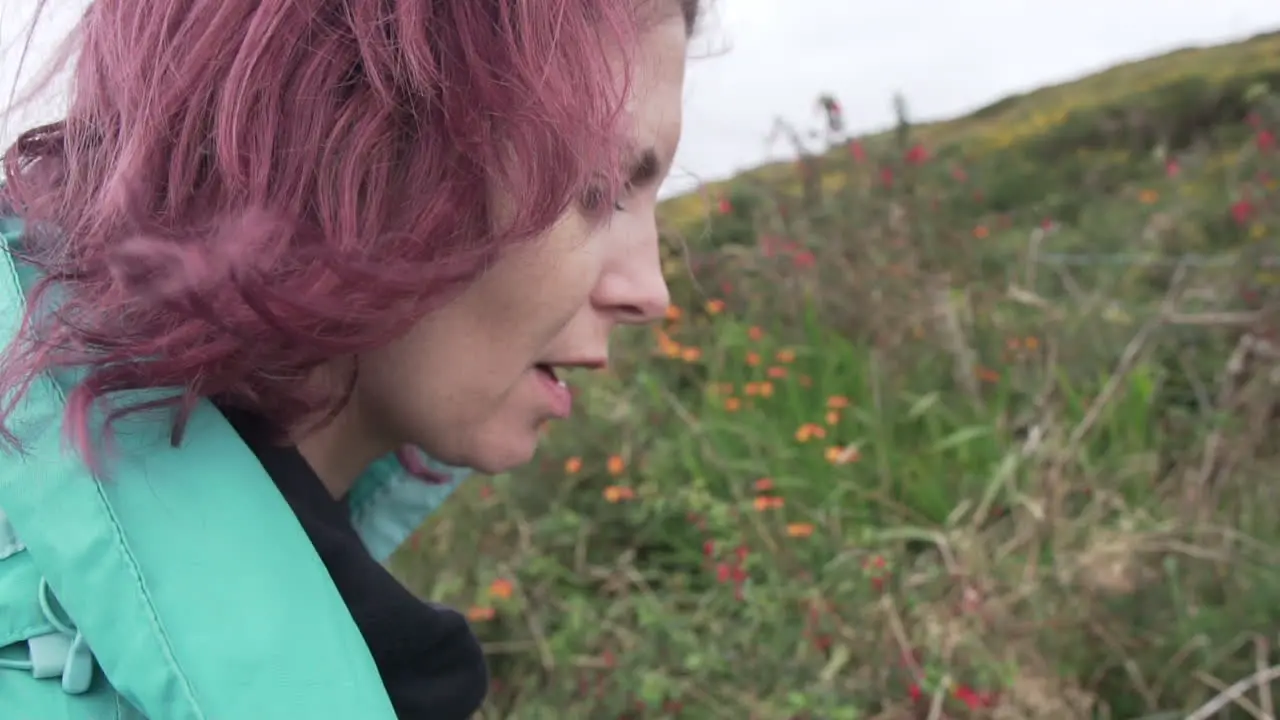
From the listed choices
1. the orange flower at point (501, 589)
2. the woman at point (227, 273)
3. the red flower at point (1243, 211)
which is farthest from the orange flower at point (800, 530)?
the red flower at point (1243, 211)

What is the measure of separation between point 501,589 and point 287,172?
1510mm

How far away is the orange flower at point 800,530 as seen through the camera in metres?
2.09

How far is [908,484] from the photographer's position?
2.30 meters

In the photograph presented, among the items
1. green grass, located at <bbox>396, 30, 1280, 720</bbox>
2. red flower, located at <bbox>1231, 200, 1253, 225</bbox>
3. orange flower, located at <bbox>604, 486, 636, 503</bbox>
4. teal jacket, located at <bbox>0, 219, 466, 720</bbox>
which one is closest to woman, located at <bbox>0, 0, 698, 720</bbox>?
teal jacket, located at <bbox>0, 219, 466, 720</bbox>

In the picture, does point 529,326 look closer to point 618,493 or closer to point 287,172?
point 287,172

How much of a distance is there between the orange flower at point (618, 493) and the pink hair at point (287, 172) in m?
1.57

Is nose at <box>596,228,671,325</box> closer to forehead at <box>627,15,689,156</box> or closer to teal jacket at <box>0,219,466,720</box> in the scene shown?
forehead at <box>627,15,689,156</box>

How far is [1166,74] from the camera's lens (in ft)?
16.1

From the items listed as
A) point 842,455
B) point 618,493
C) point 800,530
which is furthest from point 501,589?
point 842,455

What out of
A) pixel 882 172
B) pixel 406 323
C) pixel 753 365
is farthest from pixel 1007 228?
pixel 406 323

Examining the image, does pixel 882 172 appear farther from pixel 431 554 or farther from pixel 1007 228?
pixel 431 554

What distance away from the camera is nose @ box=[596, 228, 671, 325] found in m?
0.94

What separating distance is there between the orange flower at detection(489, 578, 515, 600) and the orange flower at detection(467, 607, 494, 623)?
0.03 metres

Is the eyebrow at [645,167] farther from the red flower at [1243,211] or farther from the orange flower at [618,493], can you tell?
the red flower at [1243,211]
